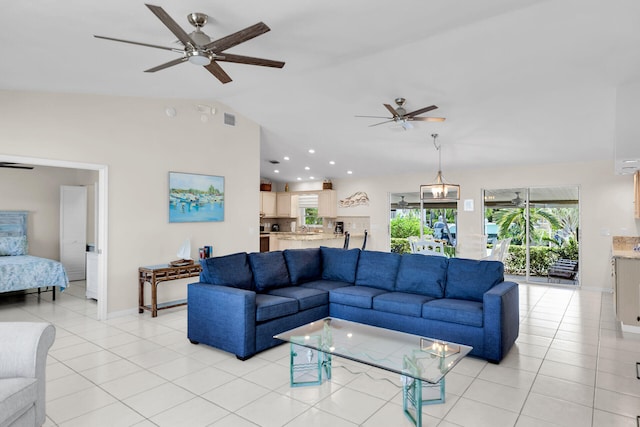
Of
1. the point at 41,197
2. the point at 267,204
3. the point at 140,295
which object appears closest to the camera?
the point at 140,295

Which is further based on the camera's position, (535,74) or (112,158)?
(112,158)

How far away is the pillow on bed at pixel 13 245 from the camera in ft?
20.7

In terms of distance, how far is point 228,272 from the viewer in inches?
158

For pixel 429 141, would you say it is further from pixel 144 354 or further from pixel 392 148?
pixel 144 354

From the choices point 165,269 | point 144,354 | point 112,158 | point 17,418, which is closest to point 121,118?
point 112,158

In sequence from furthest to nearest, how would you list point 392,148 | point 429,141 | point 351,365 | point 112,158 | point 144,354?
point 392,148 → point 429,141 → point 112,158 → point 144,354 → point 351,365

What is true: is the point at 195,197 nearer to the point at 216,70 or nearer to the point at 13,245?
the point at 216,70

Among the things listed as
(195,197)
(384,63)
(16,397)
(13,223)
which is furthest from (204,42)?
(13,223)

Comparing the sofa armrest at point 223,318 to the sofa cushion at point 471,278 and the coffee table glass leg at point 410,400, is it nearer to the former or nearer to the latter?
the coffee table glass leg at point 410,400

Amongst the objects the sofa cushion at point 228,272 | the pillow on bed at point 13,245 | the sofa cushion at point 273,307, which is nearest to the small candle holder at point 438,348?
the sofa cushion at point 273,307

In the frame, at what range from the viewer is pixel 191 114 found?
5715 mm

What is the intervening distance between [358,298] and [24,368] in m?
2.98

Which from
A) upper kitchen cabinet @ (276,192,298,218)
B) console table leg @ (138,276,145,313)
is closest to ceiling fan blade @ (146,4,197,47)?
console table leg @ (138,276,145,313)

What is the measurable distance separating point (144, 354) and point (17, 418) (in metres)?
1.71
